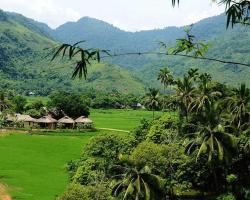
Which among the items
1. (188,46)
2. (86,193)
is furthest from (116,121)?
(188,46)

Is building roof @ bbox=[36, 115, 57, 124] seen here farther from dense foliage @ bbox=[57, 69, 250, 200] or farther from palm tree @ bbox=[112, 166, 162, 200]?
palm tree @ bbox=[112, 166, 162, 200]

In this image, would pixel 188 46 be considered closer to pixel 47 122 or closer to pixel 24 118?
A: pixel 47 122

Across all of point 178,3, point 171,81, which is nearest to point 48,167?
point 171,81

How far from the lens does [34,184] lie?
4922cm

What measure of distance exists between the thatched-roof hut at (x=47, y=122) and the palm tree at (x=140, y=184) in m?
70.0

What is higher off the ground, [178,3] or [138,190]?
[178,3]

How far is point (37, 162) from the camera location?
207 feet

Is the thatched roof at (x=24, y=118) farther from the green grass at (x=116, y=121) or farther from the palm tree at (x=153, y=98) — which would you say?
the palm tree at (x=153, y=98)

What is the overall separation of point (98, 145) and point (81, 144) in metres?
33.2

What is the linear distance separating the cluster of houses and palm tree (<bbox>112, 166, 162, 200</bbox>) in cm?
6848

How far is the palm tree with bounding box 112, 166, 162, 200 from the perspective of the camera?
33375 mm

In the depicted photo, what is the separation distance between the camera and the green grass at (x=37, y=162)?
46.7m

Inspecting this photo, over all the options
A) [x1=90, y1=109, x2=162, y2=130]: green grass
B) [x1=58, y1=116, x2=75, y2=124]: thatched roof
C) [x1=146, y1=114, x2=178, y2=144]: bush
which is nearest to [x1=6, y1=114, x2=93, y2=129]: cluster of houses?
[x1=58, y1=116, x2=75, y2=124]: thatched roof

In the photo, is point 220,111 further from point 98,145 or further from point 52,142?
point 52,142
